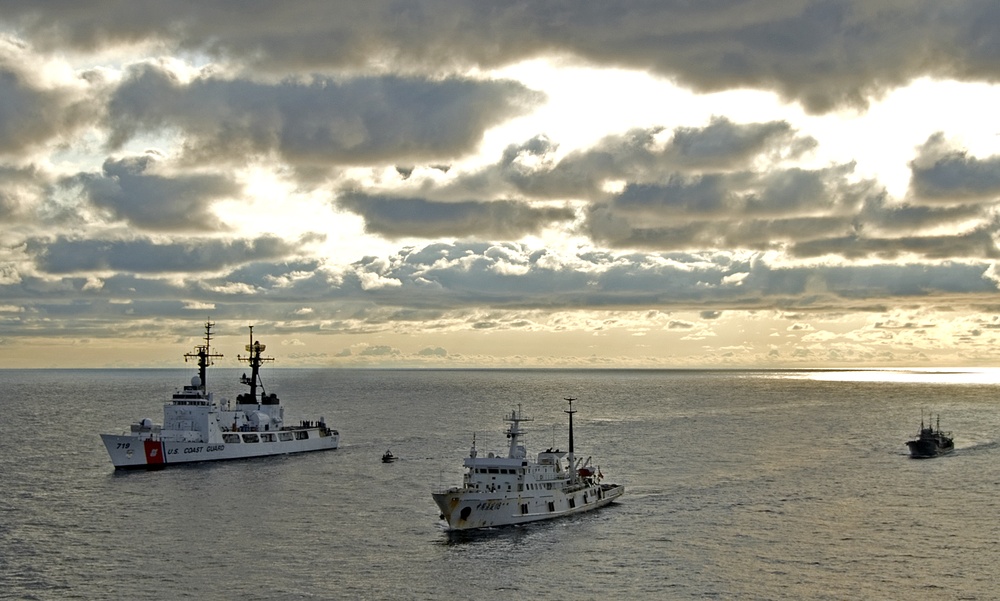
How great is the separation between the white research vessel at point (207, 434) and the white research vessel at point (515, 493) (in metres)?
51.7

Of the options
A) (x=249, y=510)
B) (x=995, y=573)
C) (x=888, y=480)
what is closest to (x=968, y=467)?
(x=888, y=480)

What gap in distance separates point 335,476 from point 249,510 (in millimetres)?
25721

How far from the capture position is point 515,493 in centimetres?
9044

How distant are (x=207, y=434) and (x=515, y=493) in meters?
62.1

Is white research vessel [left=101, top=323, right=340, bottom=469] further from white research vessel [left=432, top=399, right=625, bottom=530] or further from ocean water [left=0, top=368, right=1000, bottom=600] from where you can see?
white research vessel [left=432, top=399, right=625, bottom=530]

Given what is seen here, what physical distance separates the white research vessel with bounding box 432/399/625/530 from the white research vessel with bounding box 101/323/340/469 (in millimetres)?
51723

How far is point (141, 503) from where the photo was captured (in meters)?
98.1

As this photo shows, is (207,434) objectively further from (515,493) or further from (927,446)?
(927,446)

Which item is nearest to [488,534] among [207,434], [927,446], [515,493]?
[515,493]

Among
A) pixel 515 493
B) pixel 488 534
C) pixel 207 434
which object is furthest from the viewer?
pixel 207 434

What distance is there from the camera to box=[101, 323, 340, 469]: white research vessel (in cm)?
12694

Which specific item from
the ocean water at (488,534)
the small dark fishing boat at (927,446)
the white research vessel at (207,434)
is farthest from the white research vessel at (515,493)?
the small dark fishing boat at (927,446)

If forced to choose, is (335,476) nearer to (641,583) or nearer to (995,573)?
(641,583)

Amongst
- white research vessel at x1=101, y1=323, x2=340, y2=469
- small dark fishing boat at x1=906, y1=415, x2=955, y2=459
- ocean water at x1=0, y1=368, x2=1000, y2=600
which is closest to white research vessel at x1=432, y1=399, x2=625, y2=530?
ocean water at x1=0, y1=368, x2=1000, y2=600
